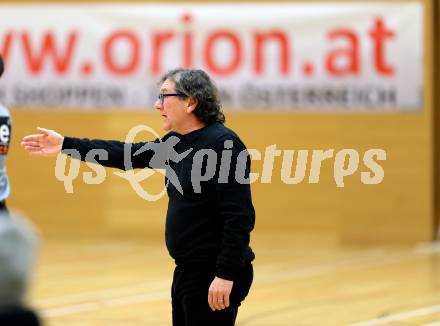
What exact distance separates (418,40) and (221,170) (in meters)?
10.1

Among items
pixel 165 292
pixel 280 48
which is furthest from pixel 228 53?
pixel 165 292

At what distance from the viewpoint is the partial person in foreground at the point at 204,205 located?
13.6 feet

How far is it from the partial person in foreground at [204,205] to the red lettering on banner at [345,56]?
971 centimetres

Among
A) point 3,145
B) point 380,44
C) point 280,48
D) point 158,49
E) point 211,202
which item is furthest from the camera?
point 158,49

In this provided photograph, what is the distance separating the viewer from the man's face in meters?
4.36

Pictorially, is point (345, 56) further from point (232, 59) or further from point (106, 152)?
point (106, 152)

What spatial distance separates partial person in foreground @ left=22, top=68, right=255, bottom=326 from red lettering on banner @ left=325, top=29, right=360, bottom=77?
382 inches

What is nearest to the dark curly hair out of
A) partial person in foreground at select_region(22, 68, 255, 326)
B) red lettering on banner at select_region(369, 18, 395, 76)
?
partial person in foreground at select_region(22, 68, 255, 326)

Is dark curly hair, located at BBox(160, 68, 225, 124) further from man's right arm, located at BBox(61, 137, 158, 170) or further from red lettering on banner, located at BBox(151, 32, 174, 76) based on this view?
red lettering on banner, located at BBox(151, 32, 174, 76)

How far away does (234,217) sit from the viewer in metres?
4.13

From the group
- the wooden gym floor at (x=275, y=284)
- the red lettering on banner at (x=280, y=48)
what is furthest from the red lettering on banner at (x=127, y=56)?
the wooden gym floor at (x=275, y=284)

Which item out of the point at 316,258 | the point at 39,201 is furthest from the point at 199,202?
the point at 39,201

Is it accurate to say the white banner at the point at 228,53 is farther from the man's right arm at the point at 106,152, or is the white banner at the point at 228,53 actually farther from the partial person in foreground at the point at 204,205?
the partial person in foreground at the point at 204,205

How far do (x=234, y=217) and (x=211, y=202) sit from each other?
0.59 ft
